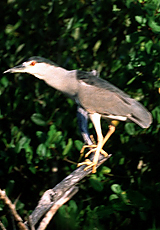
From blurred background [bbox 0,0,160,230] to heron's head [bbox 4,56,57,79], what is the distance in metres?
0.43

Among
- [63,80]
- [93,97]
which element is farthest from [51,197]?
[63,80]

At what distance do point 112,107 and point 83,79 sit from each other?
10.7 inches

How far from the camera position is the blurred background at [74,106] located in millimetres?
3160

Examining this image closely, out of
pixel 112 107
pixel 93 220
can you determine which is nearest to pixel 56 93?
pixel 112 107

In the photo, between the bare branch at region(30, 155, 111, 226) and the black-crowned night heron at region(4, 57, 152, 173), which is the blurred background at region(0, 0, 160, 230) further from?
the bare branch at region(30, 155, 111, 226)

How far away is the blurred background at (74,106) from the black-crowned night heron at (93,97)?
34 cm

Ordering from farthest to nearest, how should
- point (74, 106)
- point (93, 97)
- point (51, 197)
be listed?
1. point (74, 106)
2. point (93, 97)
3. point (51, 197)

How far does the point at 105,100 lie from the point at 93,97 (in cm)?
9

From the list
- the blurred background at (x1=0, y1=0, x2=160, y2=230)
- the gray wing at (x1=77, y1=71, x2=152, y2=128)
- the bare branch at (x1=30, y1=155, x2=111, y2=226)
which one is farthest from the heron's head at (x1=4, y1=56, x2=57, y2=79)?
the bare branch at (x1=30, y1=155, x2=111, y2=226)

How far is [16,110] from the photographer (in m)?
3.69

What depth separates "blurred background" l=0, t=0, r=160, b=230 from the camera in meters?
3.16

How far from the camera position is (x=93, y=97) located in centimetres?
288

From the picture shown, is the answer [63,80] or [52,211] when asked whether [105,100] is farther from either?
[52,211]

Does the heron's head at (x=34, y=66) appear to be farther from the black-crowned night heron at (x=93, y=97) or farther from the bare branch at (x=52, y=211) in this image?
the bare branch at (x=52, y=211)
